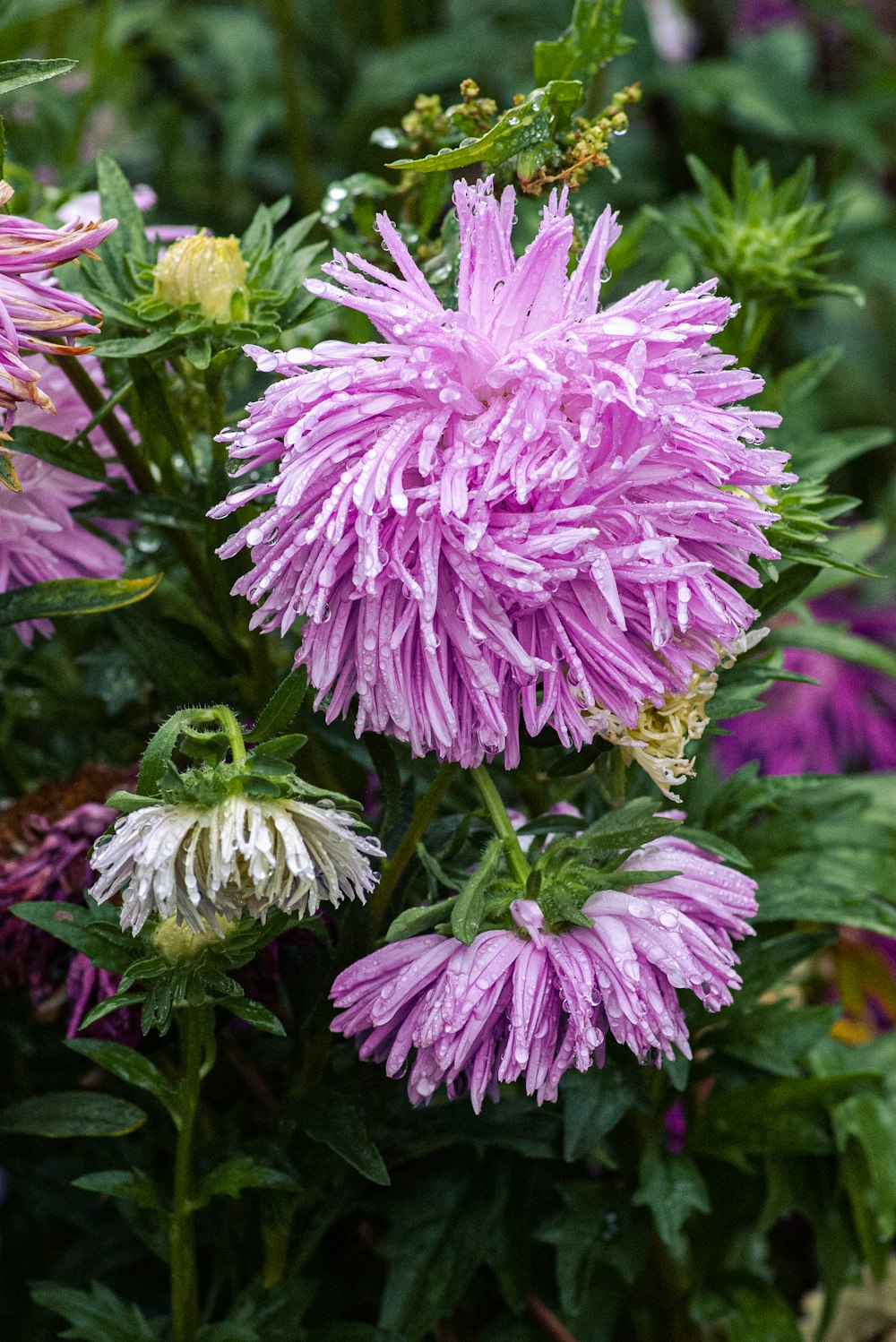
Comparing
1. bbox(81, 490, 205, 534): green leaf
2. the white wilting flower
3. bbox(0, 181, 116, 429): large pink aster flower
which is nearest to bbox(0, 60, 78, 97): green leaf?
bbox(0, 181, 116, 429): large pink aster flower

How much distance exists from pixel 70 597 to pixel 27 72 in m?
0.19

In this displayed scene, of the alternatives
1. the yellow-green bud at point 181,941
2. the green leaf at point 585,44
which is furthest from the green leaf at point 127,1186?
the green leaf at point 585,44

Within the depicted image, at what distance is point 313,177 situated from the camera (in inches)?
50.8

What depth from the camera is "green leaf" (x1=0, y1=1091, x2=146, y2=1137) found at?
0.54 m

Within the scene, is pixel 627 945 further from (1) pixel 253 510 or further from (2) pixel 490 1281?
(2) pixel 490 1281

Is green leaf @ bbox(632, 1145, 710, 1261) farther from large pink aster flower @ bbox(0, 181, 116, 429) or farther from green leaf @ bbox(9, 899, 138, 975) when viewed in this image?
large pink aster flower @ bbox(0, 181, 116, 429)

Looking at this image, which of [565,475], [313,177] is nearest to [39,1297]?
[565,475]

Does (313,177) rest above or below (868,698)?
above

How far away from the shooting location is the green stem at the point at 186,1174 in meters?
0.48

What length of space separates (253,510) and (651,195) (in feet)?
3.09

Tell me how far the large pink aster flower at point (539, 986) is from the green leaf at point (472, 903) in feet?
0.04

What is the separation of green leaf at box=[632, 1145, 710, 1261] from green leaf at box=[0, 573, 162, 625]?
34 centimetres

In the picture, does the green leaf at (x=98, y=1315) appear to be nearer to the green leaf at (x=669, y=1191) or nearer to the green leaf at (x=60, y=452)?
the green leaf at (x=669, y=1191)

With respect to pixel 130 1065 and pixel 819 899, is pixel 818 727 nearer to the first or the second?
pixel 819 899
